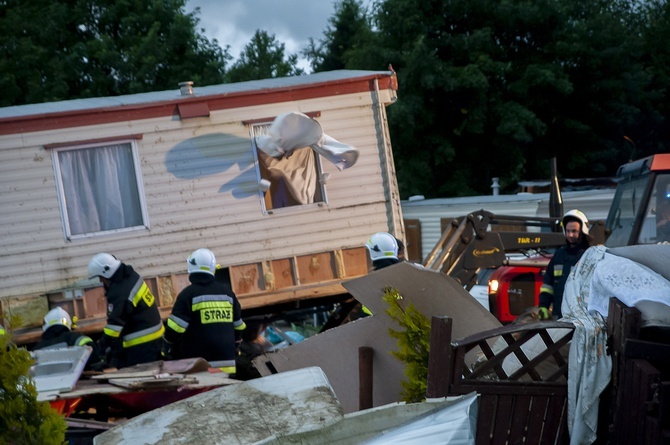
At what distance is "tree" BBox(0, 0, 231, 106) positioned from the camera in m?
23.8

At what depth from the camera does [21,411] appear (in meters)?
4.14

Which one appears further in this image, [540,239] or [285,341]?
[285,341]

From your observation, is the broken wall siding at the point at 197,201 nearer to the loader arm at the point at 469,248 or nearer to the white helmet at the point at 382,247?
the loader arm at the point at 469,248

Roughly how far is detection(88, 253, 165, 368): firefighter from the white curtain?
2.92 meters

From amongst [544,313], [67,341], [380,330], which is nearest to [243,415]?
[380,330]

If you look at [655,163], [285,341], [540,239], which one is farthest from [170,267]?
[655,163]

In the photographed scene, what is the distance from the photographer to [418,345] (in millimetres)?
5039

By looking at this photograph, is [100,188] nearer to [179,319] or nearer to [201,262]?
→ [201,262]

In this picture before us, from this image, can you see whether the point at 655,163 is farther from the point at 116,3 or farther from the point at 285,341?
the point at 116,3

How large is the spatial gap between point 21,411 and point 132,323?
13.4 feet

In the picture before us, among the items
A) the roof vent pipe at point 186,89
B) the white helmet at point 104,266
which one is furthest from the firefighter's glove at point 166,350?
the roof vent pipe at point 186,89

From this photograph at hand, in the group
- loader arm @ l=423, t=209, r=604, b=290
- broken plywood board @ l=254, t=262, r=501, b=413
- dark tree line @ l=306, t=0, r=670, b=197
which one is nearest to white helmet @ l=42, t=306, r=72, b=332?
broken plywood board @ l=254, t=262, r=501, b=413

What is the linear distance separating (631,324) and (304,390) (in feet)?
5.48

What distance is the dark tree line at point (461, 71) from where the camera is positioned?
2466 cm
